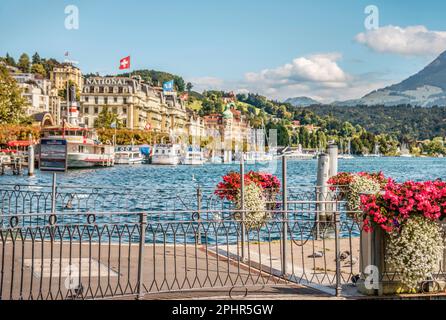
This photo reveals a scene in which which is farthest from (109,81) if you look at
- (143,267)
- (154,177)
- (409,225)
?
(409,225)

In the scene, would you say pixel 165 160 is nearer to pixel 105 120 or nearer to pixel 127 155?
pixel 127 155

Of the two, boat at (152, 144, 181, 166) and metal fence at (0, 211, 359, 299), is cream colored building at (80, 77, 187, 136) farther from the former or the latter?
metal fence at (0, 211, 359, 299)

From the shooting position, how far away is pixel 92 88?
172 metres

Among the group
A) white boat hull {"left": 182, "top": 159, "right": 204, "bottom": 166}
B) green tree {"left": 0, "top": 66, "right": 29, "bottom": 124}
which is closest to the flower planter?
green tree {"left": 0, "top": 66, "right": 29, "bottom": 124}

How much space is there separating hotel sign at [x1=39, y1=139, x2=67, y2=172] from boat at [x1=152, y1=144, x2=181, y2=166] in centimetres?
3854

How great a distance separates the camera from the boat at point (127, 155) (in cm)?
12444

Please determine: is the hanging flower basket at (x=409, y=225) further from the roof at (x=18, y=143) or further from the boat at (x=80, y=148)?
the roof at (x=18, y=143)

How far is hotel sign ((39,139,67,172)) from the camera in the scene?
78188 mm

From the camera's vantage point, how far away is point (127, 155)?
12544 centimetres

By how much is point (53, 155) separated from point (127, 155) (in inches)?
1719

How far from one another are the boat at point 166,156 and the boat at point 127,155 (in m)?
4.13

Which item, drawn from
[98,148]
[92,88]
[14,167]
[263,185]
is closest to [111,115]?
[92,88]

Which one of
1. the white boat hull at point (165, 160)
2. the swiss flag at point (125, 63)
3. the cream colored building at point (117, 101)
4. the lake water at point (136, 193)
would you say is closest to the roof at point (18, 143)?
the lake water at point (136, 193)
